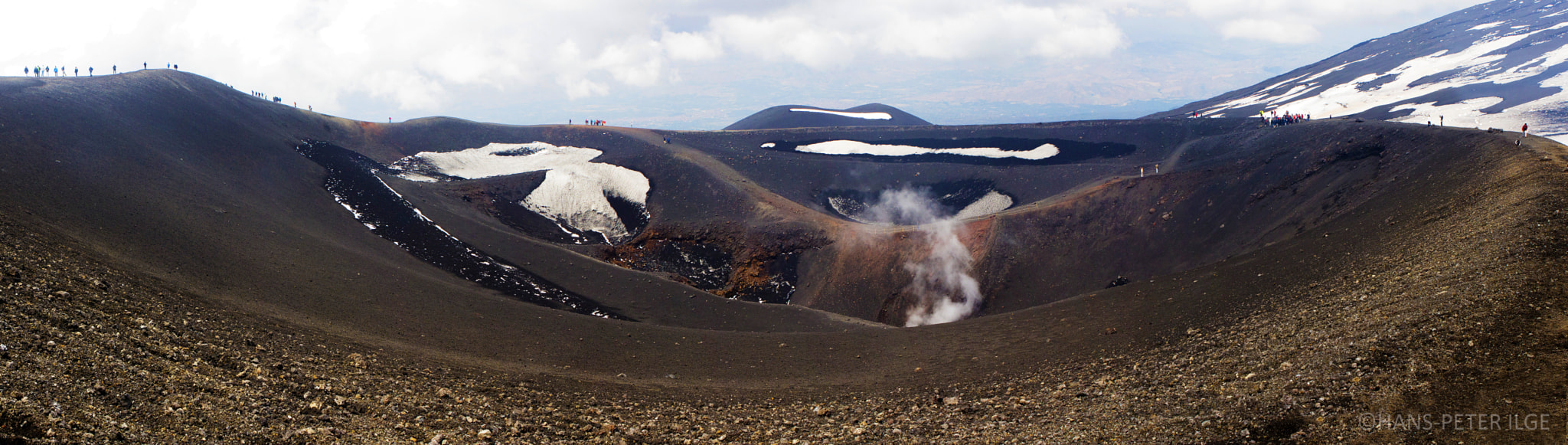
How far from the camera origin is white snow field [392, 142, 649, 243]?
133ft

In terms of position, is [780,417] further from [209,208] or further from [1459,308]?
[209,208]

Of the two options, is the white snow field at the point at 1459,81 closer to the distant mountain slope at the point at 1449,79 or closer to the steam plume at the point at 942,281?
the distant mountain slope at the point at 1449,79

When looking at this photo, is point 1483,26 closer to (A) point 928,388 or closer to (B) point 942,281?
(B) point 942,281

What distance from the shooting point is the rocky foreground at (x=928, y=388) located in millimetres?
8242

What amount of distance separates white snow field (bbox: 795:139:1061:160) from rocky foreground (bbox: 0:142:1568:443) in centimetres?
3377

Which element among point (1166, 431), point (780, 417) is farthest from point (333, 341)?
point (1166, 431)

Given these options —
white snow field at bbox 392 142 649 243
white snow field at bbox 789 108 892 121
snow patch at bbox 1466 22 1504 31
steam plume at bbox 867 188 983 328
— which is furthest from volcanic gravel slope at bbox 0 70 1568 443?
snow patch at bbox 1466 22 1504 31

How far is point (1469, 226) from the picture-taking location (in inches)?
585

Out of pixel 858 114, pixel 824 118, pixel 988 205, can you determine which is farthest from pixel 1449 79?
pixel 824 118

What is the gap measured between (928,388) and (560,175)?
34.7 m

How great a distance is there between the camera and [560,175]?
144 feet

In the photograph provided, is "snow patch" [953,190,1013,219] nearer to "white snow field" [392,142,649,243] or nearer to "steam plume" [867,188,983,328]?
"steam plume" [867,188,983,328]

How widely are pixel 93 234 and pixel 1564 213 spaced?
1217 inches

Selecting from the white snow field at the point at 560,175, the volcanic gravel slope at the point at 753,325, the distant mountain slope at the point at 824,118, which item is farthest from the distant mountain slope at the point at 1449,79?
the white snow field at the point at 560,175
